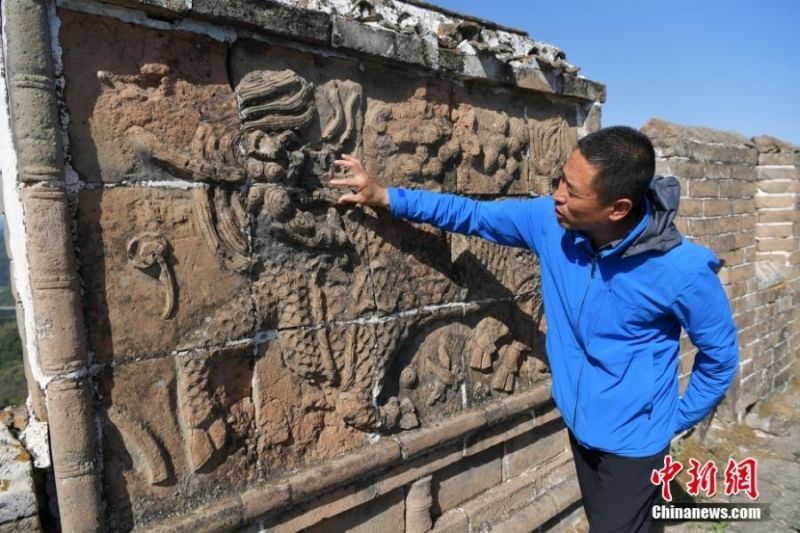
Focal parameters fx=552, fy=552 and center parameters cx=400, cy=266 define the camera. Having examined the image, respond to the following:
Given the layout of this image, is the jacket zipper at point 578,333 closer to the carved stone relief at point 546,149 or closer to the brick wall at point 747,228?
the carved stone relief at point 546,149

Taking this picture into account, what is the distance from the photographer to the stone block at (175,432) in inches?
78.0

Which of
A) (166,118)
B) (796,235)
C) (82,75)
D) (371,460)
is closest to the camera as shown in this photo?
(82,75)

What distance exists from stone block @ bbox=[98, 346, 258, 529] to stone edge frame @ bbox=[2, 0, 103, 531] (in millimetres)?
97

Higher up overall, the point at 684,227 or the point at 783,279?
the point at 684,227

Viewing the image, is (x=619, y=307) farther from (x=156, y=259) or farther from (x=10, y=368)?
(x=10, y=368)

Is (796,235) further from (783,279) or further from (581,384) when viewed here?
(581,384)

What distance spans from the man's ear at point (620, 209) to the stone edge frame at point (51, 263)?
1.86 meters

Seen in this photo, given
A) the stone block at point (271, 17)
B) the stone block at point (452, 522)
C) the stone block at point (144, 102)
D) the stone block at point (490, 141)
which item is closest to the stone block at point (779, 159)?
the stone block at point (490, 141)

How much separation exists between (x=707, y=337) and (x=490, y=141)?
5.16 feet

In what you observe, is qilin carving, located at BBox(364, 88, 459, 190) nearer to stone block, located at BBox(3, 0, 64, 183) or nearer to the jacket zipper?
the jacket zipper

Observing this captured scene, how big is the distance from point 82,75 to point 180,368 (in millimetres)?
1089

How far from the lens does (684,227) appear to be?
476 centimetres

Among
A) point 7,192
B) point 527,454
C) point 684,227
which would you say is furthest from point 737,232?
point 7,192

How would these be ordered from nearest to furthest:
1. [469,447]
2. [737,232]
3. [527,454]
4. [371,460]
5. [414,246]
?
1. [371,460]
2. [414,246]
3. [469,447]
4. [527,454]
5. [737,232]
